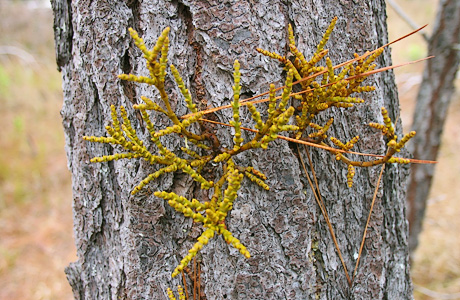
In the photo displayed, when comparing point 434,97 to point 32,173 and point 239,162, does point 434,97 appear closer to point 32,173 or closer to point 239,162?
point 239,162

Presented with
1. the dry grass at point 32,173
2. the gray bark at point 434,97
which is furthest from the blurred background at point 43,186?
the gray bark at point 434,97

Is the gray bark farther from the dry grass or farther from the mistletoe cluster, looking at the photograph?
the dry grass

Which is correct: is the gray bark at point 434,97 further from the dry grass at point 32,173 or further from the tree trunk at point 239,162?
the dry grass at point 32,173

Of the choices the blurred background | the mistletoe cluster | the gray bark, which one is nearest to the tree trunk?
the mistletoe cluster

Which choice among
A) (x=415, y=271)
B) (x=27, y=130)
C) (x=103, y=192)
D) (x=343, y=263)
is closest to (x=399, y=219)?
(x=343, y=263)

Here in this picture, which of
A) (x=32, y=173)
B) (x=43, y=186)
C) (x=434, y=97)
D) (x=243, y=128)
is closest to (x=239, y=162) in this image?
(x=243, y=128)

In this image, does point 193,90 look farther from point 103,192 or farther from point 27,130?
point 27,130
